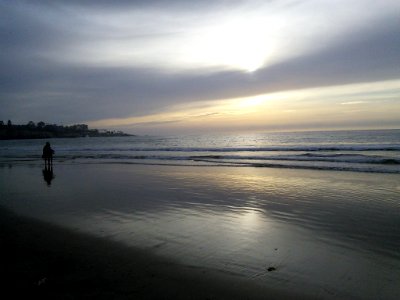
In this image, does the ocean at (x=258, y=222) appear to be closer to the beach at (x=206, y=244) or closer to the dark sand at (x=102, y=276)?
the beach at (x=206, y=244)

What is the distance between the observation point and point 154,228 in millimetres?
7070

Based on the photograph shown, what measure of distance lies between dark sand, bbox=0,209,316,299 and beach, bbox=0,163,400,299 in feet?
0.05

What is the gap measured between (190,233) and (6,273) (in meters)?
3.36

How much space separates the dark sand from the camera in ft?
13.3

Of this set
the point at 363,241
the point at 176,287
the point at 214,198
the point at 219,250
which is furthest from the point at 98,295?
the point at 214,198

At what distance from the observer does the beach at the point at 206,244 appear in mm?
4250

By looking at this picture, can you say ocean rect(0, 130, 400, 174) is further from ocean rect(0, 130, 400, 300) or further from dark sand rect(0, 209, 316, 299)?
dark sand rect(0, 209, 316, 299)

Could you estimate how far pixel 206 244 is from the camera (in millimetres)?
5887

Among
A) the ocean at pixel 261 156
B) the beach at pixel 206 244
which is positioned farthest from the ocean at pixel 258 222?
the ocean at pixel 261 156

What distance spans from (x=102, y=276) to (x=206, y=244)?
6.80ft

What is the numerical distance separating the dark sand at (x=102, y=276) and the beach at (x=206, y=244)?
0.05 ft

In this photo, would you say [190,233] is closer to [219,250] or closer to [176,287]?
[219,250]

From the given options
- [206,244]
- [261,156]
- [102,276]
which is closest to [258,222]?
[206,244]

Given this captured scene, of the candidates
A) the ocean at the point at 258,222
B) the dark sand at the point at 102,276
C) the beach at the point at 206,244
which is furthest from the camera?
the ocean at the point at 258,222
